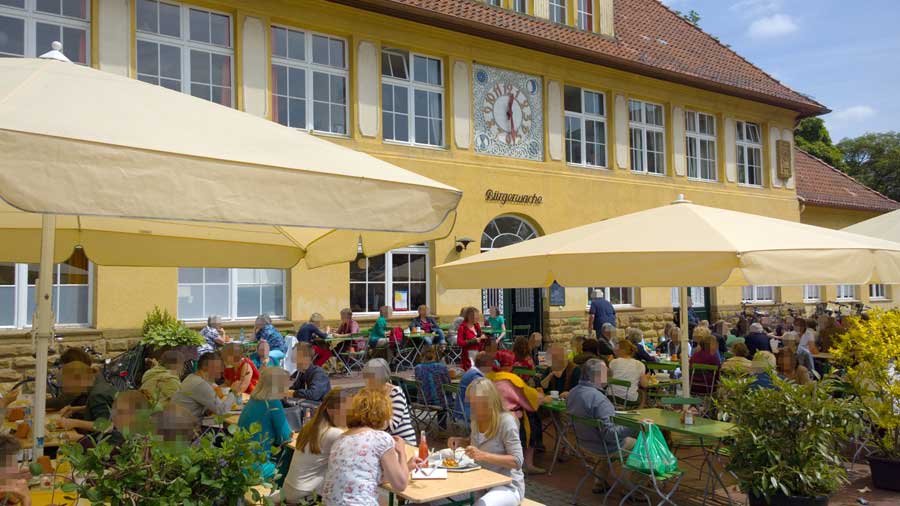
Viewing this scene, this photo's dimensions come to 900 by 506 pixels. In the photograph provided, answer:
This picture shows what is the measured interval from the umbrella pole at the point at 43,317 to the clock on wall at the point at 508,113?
12603 mm

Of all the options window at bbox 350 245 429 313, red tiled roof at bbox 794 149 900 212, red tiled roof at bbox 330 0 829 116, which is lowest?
window at bbox 350 245 429 313

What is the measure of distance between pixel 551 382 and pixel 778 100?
54.8 ft

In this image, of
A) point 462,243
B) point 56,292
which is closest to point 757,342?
point 462,243

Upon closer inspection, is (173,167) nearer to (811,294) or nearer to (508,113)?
(508,113)

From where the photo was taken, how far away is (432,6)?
15.0 m

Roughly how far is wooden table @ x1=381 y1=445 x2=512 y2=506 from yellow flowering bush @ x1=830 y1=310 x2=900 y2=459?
391 cm

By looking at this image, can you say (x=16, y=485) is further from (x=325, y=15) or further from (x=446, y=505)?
(x=325, y=15)

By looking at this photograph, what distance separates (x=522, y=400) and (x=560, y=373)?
4.57ft

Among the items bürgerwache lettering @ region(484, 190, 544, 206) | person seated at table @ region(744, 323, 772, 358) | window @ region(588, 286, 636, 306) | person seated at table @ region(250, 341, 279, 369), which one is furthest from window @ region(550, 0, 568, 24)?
person seated at table @ region(250, 341, 279, 369)

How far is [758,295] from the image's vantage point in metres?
21.7

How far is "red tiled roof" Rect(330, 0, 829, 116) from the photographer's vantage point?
49.8 feet

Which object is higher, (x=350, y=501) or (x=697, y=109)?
(x=697, y=109)

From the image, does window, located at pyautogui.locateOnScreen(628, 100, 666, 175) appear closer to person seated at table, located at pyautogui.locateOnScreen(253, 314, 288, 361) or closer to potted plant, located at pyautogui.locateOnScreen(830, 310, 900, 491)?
person seated at table, located at pyautogui.locateOnScreen(253, 314, 288, 361)

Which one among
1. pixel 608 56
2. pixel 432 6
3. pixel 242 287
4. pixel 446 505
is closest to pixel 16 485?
pixel 446 505
